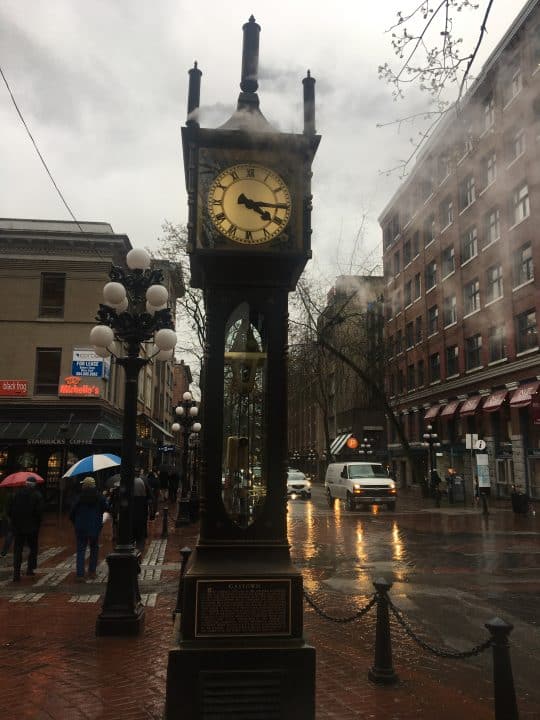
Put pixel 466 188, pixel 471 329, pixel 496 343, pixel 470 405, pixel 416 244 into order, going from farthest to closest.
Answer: pixel 416 244 → pixel 471 329 → pixel 470 405 → pixel 496 343 → pixel 466 188

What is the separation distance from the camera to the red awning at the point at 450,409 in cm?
3199

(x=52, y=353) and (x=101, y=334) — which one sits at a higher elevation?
(x=52, y=353)

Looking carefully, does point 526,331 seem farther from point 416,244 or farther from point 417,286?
point 417,286

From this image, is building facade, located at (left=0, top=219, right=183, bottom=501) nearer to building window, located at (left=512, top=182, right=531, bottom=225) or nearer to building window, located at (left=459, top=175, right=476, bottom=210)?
building window, located at (left=459, top=175, right=476, bottom=210)

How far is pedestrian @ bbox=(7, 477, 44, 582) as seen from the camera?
9133mm

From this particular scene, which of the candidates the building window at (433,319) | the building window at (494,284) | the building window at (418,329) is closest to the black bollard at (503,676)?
the building window at (494,284)

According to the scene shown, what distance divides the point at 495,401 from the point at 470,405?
298 cm

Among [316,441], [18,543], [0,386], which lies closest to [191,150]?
[18,543]

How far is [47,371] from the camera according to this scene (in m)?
23.4

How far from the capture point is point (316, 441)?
228ft

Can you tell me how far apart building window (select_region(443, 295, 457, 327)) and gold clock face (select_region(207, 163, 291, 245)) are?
29070mm

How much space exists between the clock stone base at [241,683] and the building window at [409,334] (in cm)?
3658

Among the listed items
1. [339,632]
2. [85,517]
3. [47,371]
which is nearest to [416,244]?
[47,371]

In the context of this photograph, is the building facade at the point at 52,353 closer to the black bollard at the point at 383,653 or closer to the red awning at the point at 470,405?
the red awning at the point at 470,405
